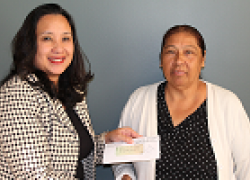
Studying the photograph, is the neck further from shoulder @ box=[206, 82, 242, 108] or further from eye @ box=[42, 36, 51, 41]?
eye @ box=[42, 36, 51, 41]

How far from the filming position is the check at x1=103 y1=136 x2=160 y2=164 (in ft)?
5.43

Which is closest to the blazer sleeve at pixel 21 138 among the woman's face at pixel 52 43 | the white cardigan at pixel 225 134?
the woman's face at pixel 52 43

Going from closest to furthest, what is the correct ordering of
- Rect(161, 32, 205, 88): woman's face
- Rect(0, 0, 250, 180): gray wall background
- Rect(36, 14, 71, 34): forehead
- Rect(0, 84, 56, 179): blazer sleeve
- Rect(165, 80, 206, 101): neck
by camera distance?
Rect(0, 84, 56, 179): blazer sleeve
Rect(36, 14, 71, 34): forehead
Rect(161, 32, 205, 88): woman's face
Rect(165, 80, 206, 101): neck
Rect(0, 0, 250, 180): gray wall background

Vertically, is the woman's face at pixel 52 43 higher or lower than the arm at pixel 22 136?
higher

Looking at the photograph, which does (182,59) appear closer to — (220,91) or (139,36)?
(220,91)

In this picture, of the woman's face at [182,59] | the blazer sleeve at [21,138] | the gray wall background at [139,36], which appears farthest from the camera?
the gray wall background at [139,36]

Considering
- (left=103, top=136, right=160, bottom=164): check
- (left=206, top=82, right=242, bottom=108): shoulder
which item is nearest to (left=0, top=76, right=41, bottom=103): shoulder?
(left=103, top=136, right=160, bottom=164): check

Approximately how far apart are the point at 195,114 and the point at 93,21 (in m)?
1.11

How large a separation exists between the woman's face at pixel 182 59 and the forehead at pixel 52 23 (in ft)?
2.39

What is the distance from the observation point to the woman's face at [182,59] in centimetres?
186

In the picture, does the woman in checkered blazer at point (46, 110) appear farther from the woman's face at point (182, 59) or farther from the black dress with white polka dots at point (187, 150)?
the woman's face at point (182, 59)

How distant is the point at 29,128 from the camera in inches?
54.2

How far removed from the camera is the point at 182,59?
6.10 ft

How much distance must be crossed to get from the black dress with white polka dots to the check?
12cm
